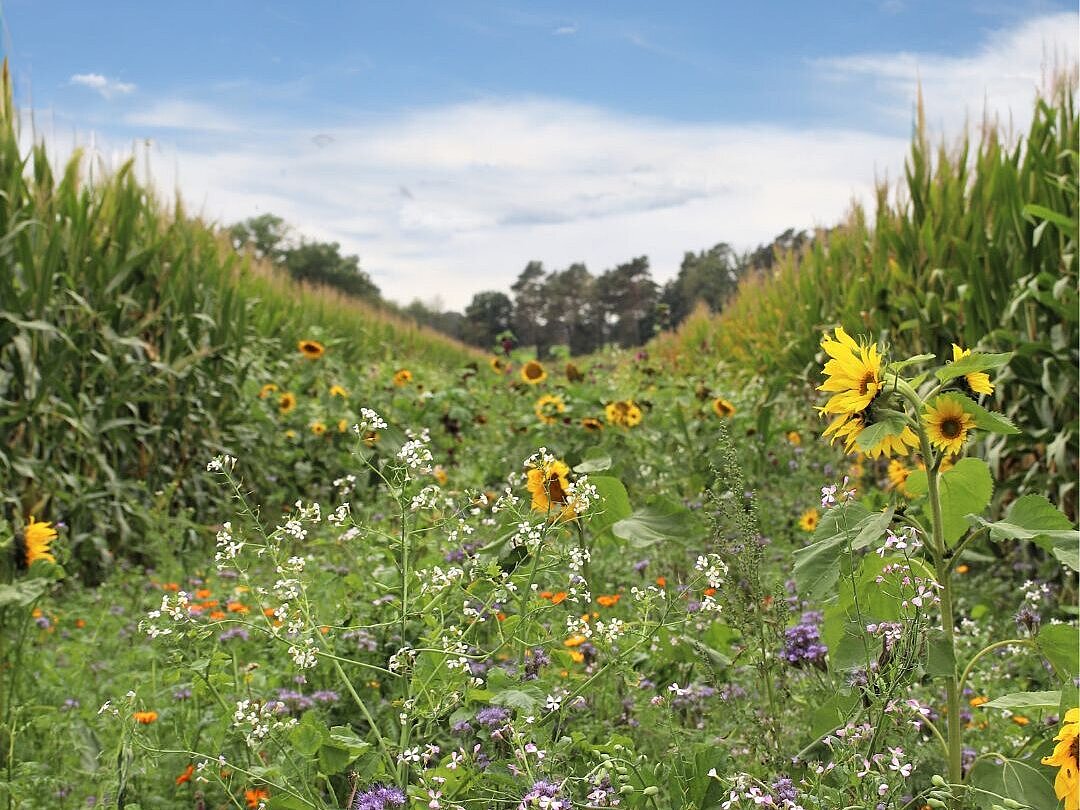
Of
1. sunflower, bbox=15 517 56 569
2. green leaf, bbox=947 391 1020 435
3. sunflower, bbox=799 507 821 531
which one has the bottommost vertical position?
sunflower, bbox=799 507 821 531

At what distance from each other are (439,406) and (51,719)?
5.36 metres

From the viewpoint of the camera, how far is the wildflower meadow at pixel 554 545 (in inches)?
62.1

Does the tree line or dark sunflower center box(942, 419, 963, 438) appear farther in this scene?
the tree line

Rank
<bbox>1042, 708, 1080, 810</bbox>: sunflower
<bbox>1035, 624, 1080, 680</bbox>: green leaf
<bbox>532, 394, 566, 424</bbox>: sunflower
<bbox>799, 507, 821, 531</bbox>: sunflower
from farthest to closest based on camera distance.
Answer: <bbox>532, 394, 566, 424</bbox>: sunflower < <bbox>799, 507, 821, 531</bbox>: sunflower < <bbox>1035, 624, 1080, 680</bbox>: green leaf < <bbox>1042, 708, 1080, 810</bbox>: sunflower

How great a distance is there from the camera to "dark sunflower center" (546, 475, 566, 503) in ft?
6.57

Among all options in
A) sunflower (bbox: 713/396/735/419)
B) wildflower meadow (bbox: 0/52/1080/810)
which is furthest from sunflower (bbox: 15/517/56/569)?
sunflower (bbox: 713/396/735/419)

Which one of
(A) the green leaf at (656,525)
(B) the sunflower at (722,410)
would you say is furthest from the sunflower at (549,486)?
(B) the sunflower at (722,410)

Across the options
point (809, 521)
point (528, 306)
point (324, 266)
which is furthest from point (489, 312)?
point (809, 521)

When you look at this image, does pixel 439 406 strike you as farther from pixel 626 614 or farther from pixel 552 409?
pixel 626 614

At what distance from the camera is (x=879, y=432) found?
145 cm

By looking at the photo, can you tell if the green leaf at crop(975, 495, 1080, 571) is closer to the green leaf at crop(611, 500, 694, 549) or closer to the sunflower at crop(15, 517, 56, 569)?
the green leaf at crop(611, 500, 694, 549)

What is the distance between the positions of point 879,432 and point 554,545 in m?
0.78

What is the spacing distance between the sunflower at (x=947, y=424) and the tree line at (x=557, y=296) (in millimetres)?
44376

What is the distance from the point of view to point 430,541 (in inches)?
109
